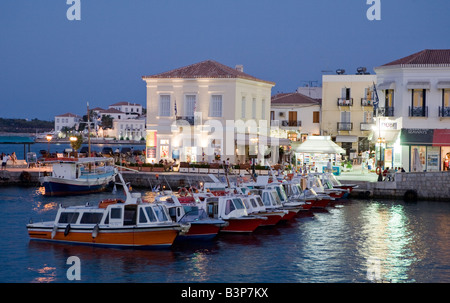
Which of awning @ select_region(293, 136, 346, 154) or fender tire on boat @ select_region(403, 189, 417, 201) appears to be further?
awning @ select_region(293, 136, 346, 154)

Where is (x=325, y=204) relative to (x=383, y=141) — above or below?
below

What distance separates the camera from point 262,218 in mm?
32719

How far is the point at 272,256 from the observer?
28562mm

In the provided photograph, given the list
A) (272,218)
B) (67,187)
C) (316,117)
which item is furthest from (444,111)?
(67,187)

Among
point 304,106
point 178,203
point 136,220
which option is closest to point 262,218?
point 178,203

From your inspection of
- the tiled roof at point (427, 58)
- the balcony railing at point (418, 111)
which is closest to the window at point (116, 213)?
the balcony railing at point (418, 111)

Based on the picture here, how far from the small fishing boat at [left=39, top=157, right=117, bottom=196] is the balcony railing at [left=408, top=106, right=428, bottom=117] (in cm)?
2109

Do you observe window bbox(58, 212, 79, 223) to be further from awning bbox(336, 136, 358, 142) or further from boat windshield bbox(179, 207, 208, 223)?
awning bbox(336, 136, 358, 142)

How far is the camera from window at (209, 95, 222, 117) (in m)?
56.8

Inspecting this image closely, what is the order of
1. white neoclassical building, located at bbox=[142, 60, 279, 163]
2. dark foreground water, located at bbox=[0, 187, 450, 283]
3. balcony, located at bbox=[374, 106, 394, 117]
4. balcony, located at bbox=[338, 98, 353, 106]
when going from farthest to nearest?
balcony, located at bbox=[338, 98, 353, 106], white neoclassical building, located at bbox=[142, 60, 279, 163], balcony, located at bbox=[374, 106, 394, 117], dark foreground water, located at bbox=[0, 187, 450, 283]

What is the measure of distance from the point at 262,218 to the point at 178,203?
164 inches

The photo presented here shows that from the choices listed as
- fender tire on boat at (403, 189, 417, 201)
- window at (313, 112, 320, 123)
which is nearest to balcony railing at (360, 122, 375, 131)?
window at (313, 112, 320, 123)

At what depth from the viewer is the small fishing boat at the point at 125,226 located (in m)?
28.2
